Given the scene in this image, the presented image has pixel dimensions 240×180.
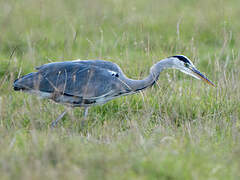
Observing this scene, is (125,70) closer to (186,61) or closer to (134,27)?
(186,61)

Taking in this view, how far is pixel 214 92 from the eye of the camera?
596 centimetres

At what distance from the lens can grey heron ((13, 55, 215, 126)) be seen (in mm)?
5531

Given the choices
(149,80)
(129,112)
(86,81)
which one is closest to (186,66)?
(149,80)

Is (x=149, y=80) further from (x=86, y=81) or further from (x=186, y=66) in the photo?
(x=86, y=81)

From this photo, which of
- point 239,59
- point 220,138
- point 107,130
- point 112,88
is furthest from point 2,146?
point 239,59

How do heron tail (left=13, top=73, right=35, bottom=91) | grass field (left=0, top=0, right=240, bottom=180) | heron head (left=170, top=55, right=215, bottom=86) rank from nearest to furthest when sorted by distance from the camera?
grass field (left=0, top=0, right=240, bottom=180) < heron tail (left=13, top=73, right=35, bottom=91) < heron head (left=170, top=55, right=215, bottom=86)

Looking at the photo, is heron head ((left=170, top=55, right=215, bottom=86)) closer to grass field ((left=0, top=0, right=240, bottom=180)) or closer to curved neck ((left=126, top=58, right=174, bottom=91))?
curved neck ((left=126, top=58, right=174, bottom=91))

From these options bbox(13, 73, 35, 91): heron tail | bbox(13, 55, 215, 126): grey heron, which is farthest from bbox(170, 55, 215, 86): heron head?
bbox(13, 73, 35, 91): heron tail

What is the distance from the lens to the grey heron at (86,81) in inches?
218

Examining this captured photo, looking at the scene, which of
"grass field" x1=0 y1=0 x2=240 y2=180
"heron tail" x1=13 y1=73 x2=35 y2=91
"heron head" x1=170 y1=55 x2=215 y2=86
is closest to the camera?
"grass field" x1=0 y1=0 x2=240 y2=180

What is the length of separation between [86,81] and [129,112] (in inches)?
27.9

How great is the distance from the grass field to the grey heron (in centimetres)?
18

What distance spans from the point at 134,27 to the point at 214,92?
3.18m

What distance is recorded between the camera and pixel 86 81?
5645mm
